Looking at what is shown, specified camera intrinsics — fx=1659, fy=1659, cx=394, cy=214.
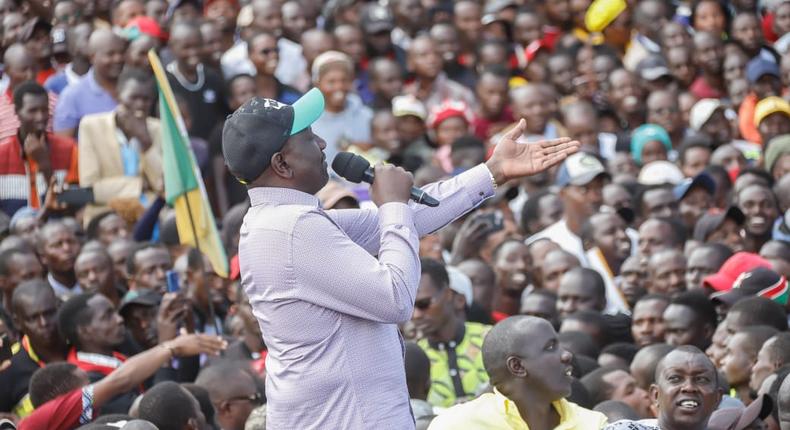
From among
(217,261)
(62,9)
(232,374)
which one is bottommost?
(62,9)

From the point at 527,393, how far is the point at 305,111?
1.77m

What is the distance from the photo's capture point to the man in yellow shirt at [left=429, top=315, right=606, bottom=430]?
6.01 metres

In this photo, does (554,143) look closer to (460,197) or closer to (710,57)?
(460,197)

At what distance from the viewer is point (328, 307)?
4684 millimetres

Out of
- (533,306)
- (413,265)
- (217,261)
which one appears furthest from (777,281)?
(413,265)

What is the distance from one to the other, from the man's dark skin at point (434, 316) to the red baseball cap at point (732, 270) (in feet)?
4.84

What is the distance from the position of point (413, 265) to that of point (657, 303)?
433 cm

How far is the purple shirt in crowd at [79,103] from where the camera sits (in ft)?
Result: 40.0

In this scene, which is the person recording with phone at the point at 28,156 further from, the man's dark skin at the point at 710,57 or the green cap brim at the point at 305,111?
the green cap brim at the point at 305,111

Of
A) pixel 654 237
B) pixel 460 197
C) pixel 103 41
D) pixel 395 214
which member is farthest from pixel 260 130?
pixel 103 41

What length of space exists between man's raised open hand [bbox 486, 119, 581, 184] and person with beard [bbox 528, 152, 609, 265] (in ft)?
18.8

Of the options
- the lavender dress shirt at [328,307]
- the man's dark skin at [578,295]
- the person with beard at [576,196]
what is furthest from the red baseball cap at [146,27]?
the lavender dress shirt at [328,307]

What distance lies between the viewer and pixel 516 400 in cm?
607

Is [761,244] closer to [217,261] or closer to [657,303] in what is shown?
[657,303]
